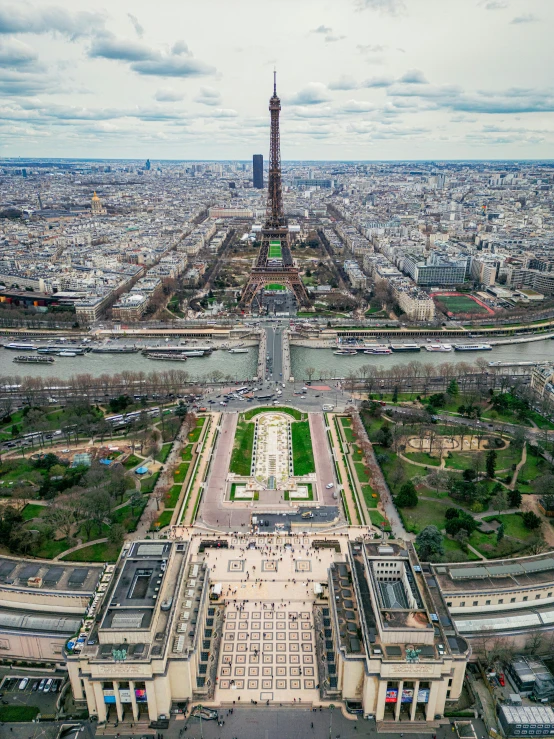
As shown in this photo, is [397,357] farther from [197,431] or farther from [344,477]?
[197,431]

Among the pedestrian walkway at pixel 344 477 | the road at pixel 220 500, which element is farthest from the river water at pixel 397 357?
the road at pixel 220 500

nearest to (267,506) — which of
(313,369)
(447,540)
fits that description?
(447,540)

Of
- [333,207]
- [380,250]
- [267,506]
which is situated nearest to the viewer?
[267,506]

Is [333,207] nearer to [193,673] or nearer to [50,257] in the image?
[50,257]

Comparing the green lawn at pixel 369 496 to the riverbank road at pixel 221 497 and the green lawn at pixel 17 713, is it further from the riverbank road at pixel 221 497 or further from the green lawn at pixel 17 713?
the green lawn at pixel 17 713

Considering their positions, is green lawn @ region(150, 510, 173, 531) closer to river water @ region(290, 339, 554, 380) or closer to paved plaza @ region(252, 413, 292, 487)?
paved plaza @ region(252, 413, 292, 487)

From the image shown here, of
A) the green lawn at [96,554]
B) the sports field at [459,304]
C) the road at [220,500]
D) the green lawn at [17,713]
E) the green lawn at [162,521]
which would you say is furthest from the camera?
the sports field at [459,304]
